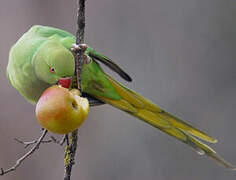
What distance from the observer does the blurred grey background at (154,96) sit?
11.3 ft

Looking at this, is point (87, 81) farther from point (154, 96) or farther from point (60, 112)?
point (60, 112)

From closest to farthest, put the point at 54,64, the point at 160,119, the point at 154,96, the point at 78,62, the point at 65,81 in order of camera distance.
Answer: the point at 78,62
the point at 65,81
the point at 54,64
the point at 160,119
the point at 154,96

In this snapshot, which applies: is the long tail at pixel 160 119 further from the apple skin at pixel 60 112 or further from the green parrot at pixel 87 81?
the apple skin at pixel 60 112

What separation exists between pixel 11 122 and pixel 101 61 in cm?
139

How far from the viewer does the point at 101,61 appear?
9.62 ft

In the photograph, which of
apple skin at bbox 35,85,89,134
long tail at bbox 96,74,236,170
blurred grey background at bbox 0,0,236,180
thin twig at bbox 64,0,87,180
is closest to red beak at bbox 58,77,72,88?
thin twig at bbox 64,0,87,180

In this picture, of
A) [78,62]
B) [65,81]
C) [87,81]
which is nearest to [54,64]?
[65,81]

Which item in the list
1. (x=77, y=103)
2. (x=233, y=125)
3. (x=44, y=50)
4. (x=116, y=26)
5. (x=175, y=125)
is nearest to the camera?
(x=77, y=103)

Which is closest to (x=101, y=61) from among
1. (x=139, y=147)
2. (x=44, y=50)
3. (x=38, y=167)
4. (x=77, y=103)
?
(x=44, y=50)

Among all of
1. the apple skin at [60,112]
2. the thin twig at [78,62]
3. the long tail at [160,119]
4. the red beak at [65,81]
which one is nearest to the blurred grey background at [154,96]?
the long tail at [160,119]

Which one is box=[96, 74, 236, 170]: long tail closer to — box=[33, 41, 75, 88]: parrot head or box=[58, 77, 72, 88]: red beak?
box=[33, 41, 75, 88]: parrot head

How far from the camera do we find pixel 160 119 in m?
2.86

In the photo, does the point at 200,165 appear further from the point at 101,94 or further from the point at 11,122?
the point at 11,122

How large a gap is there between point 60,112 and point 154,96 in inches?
71.9
